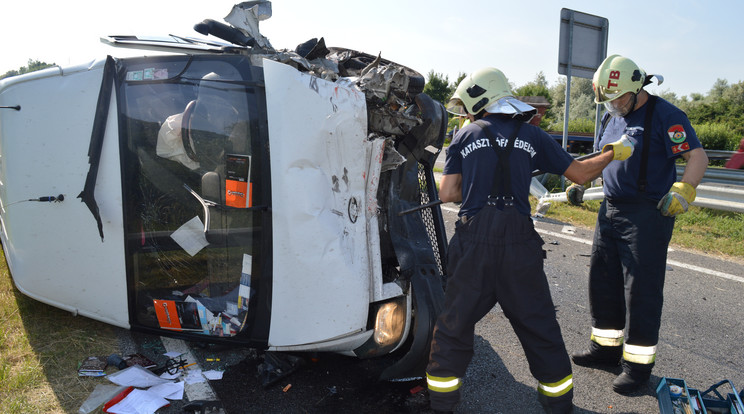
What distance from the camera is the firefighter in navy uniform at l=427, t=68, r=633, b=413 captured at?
2447mm

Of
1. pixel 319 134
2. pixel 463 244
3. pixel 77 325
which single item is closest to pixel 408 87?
pixel 319 134

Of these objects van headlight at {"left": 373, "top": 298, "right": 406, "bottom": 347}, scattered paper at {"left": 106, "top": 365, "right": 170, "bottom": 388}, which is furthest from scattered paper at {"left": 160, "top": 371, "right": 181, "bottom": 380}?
van headlight at {"left": 373, "top": 298, "right": 406, "bottom": 347}

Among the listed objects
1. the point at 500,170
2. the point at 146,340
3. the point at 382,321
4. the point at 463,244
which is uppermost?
the point at 500,170

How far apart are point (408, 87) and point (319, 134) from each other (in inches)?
33.4

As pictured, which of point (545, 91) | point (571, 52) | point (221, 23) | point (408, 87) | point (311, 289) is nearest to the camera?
point (311, 289)

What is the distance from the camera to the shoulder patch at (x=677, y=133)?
2975mm

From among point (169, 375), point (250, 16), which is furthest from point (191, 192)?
point (250, 16)

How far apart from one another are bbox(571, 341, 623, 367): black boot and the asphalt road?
79mm

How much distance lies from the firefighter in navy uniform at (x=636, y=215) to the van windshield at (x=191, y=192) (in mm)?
2195

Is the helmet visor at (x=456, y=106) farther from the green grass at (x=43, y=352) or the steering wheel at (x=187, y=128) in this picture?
the green grass at (x=43, y=352)

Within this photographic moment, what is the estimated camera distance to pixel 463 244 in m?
2.53

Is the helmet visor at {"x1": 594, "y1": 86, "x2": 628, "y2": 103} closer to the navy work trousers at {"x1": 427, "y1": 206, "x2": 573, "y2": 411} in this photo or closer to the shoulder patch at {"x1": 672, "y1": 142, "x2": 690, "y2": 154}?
the shoulder patch at {"x1": 672, "y1": 142, "x2": 690, "y2": 154}

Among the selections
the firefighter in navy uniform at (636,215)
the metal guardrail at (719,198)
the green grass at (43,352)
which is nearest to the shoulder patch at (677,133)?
the firefighter in navy uniform at (636,215)

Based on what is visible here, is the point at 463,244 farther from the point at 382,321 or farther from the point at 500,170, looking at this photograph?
the point at 382,321
